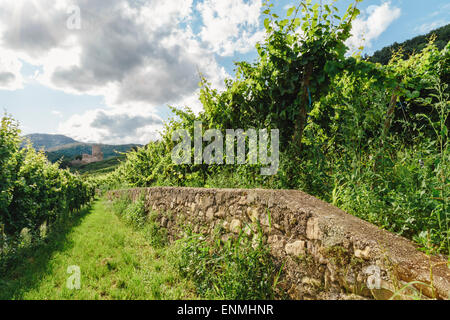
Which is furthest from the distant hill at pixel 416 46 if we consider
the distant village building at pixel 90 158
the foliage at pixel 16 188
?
the distant village building at pixel 90 158

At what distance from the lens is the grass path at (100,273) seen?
275cm

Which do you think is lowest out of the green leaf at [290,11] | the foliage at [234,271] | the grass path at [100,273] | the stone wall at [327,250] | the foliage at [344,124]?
the grass path at [100,273]

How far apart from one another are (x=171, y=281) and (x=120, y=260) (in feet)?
4.45

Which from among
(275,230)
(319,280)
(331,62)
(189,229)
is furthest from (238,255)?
(331,62)

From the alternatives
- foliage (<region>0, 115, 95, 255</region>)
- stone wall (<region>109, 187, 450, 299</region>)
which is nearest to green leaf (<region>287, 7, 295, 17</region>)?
stone wall (<region>109, 187, 450, 299</region>)

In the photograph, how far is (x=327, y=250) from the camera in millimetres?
1924

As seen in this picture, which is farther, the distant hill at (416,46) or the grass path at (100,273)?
the distant hill at (416,46)

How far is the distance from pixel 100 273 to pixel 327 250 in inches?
135

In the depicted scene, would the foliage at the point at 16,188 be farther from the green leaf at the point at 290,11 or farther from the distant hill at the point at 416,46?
the distant hill at the point at 416,46

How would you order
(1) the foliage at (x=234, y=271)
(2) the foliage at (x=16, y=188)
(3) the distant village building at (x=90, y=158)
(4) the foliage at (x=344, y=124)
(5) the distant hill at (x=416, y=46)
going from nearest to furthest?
(4) the foliage at (x=344, y=124) < (1) the foliage at (x=234, y=271) < (2) the foliage at (x=16, y=188) < (5) the distant hill at (x=416, y=46) < (3) the distant village building at (x=90, y=158)

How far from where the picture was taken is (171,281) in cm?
303

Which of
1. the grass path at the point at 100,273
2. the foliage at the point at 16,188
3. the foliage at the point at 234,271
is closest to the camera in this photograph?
the foliage at the point at 234,271

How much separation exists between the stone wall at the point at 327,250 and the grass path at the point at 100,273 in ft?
3.89

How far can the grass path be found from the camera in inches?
108
